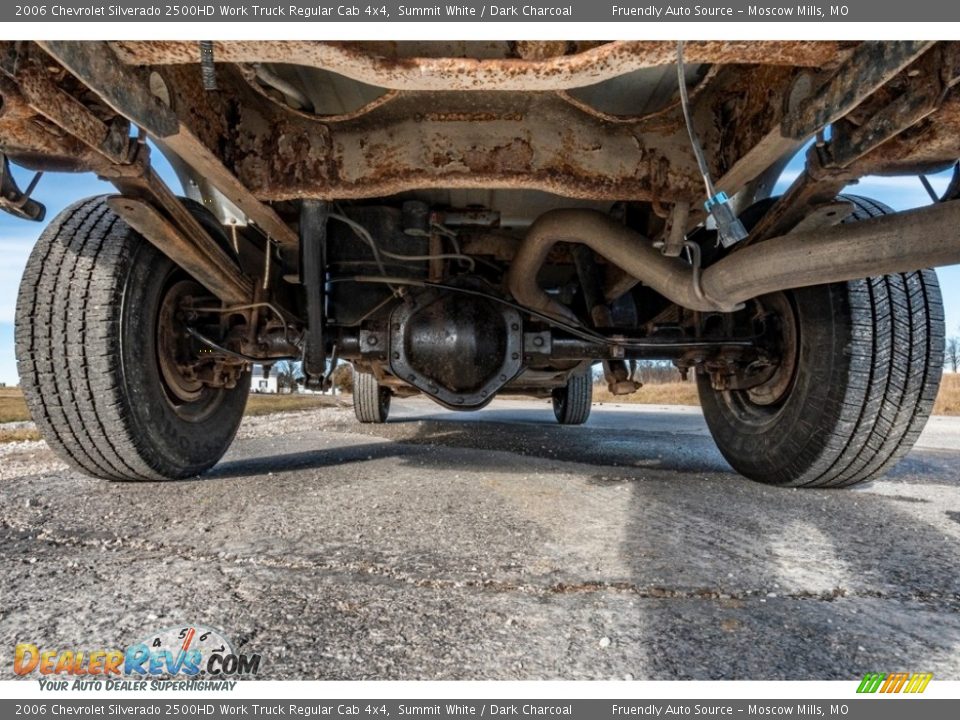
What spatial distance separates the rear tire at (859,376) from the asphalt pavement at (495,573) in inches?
5.2

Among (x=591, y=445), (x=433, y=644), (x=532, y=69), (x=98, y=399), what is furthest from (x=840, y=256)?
(x=591, y=445)

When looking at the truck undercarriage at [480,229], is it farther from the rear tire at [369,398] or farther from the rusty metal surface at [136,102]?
the rear tire at [369,398]

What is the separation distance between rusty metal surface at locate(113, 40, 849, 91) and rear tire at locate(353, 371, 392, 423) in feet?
12.6

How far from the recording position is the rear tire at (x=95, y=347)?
1.67 metres

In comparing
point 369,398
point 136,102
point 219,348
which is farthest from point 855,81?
point 369,398

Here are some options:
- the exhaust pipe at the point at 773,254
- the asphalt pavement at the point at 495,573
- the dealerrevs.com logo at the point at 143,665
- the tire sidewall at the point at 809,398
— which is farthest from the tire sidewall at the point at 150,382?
the tire sidewall at the point at 809,398

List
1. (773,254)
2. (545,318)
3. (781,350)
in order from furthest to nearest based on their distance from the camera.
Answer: (545,318), (781,350), (773,254)

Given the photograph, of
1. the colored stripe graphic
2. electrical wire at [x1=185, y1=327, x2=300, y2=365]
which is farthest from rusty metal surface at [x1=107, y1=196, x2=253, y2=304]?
the colored stripe graphic

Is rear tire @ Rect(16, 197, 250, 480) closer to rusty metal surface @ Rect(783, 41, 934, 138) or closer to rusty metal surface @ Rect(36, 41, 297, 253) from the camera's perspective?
rusty metal surface @ Rect(36, 41, 297, 253)

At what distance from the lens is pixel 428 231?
2.00m

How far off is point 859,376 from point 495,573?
1354mm

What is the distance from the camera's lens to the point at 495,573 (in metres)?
1.02

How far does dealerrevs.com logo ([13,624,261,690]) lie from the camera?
702mm

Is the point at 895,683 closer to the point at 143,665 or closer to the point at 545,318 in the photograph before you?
the point at 143,665
